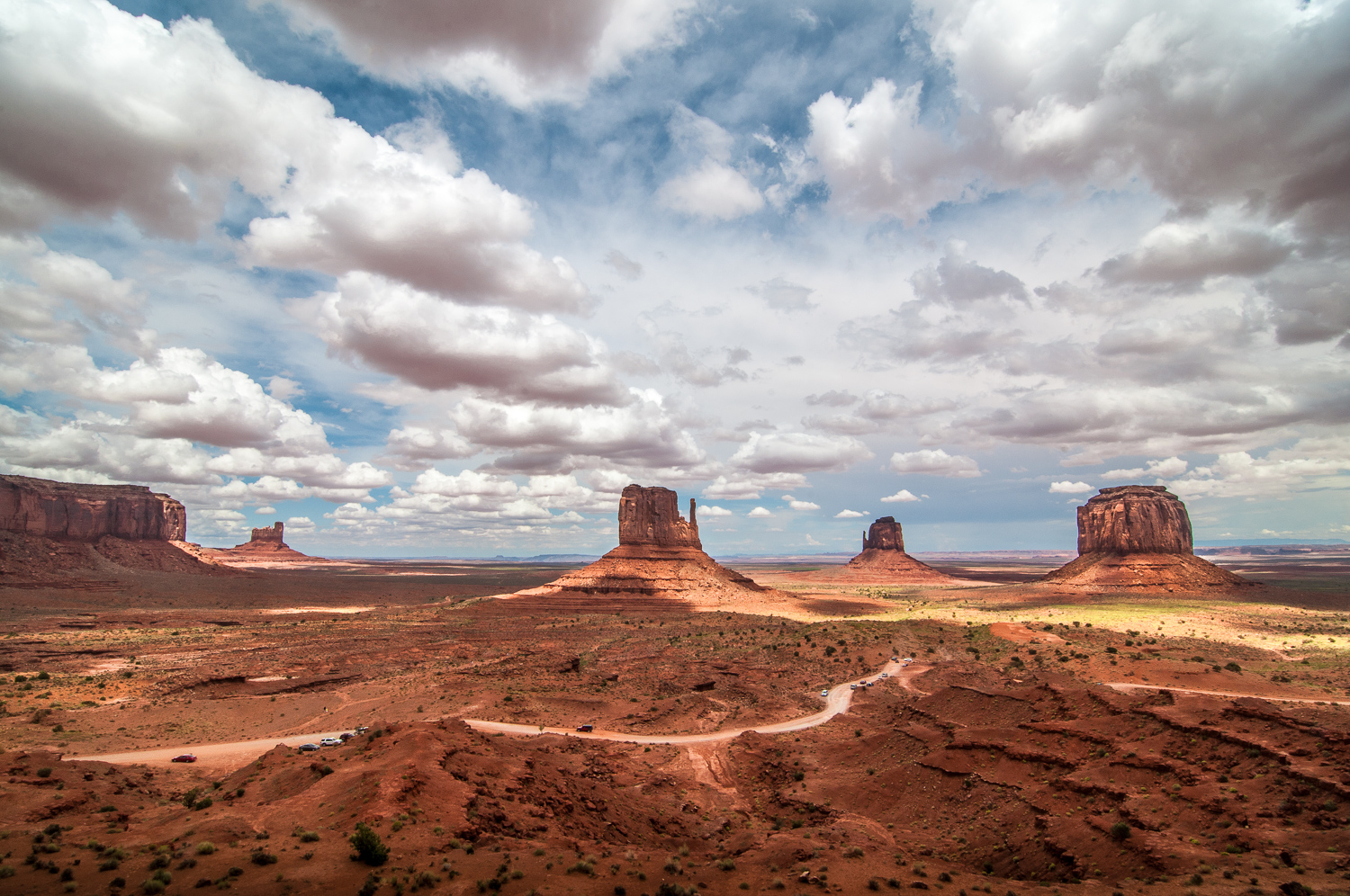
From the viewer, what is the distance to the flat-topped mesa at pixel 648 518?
135 meters

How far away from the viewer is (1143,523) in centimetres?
12838

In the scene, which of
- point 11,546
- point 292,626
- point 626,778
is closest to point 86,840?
point 626,778

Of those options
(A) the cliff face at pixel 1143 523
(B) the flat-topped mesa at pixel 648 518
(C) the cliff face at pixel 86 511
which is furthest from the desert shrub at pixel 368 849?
(C) the cliff face at pixel 86 511

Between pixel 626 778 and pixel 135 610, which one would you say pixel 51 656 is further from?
pixel 626 778

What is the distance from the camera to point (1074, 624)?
226ft

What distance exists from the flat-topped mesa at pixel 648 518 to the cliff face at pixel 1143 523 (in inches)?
3765

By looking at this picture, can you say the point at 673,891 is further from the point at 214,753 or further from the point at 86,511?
the point at 86,511

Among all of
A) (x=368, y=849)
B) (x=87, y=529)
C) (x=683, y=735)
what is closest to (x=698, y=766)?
(x=683, y=735)

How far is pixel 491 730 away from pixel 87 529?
663 feet

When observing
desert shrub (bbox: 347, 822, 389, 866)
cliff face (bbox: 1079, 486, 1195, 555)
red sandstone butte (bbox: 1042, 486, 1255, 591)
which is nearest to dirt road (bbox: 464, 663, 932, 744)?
desert shrub (bbox: 347, 822, 389, 866)

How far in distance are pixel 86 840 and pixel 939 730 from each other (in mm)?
35977

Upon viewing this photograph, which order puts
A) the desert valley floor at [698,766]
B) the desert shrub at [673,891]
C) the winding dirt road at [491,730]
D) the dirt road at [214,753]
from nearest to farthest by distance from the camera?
the desert shrub at [673,891] → the desert valley floor at [698,766] → the dirt road at [214,753] → the winding dirt road at [491,730]

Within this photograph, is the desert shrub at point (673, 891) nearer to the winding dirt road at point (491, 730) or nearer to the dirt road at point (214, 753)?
the winding dirt road at point (491, 730)

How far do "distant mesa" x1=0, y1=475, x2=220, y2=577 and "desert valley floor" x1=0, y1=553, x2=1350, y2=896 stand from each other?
114796mm
